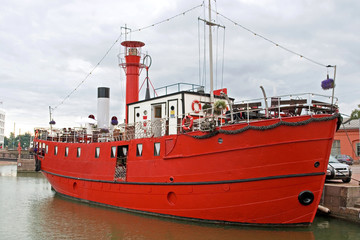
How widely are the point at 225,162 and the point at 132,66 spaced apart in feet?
39.6

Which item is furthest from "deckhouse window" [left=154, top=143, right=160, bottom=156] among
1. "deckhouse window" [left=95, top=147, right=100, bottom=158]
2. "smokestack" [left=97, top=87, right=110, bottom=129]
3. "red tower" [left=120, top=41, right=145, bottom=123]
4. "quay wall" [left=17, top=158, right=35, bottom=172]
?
"quay wall" [left=17, top=158, right=35, bottom=172]

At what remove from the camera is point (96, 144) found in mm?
17984

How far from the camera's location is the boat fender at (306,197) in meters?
11.0

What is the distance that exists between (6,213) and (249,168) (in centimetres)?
1219

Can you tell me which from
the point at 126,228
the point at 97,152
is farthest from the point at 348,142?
the point at 126,228

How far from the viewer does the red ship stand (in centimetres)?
1102

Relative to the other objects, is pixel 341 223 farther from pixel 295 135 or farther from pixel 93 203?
pixel 93 203

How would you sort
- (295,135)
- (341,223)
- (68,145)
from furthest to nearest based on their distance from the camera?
1. (68,145)
2. (341,223)
3. (295,135)

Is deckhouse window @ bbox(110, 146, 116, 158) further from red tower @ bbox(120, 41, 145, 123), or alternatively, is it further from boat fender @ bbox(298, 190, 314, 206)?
boat fender @ bbox(298, 190, 314, 206)

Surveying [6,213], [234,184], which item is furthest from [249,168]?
[6,213]

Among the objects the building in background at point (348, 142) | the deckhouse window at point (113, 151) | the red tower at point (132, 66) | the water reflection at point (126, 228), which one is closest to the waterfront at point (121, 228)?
the water reflection at point (126, 228)

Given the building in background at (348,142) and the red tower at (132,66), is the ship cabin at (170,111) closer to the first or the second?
the red tower at (132,66)

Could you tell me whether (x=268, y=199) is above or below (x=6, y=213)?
above

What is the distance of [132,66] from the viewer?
21.8 metres
